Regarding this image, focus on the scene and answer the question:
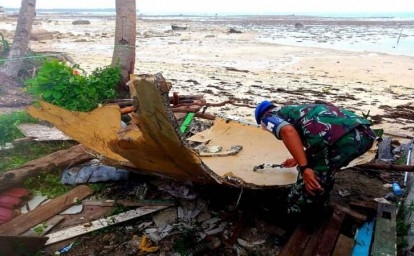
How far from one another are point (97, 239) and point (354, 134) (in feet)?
8.88

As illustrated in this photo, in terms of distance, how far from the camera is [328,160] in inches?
128

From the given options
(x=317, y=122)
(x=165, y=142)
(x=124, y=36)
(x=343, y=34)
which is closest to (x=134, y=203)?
(x=165, y=142)

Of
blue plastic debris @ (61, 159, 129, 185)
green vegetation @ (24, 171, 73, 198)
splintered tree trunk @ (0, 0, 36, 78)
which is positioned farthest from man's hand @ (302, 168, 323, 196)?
splintered tree trunk @ (0, 0, 36, 78)

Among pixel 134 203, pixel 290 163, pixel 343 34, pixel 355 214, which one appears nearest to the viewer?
pixel 355 214

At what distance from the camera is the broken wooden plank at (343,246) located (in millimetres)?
3164

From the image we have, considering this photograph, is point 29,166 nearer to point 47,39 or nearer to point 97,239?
point 97,239

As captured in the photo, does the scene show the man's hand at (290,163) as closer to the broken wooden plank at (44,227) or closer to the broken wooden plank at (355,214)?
the broken wooden plank at (355,214)

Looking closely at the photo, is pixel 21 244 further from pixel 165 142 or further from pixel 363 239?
pixel 363 239

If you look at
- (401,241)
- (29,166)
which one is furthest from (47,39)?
(401,241)

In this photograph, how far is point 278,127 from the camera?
3.14 m

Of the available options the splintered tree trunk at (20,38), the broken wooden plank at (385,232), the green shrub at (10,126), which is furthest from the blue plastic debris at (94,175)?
the splintered tree trunk at (20,38)

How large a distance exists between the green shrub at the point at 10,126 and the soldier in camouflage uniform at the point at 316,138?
448cm

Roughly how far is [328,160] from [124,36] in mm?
5705

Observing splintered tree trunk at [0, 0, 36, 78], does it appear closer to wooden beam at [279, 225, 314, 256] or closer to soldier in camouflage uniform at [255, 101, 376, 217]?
soldier in camouflage uniform at [255, 101, 376, 217]
